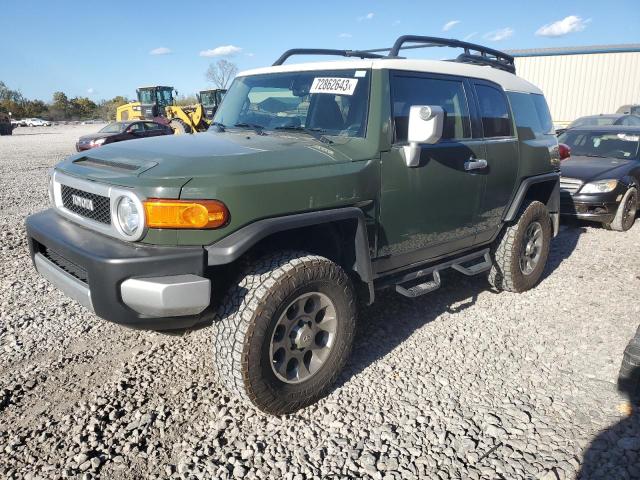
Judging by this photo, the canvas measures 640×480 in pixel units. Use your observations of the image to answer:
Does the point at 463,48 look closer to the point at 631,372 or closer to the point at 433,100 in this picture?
the point at 433,100

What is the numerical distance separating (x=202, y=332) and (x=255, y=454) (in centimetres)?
143

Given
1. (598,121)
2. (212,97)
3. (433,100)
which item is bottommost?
(598,121)

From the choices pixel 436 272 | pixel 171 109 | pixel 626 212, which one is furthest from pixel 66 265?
pixel 171 109

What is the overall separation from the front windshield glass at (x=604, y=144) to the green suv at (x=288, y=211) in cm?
518

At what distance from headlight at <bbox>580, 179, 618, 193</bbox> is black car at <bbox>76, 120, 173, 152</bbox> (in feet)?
47.4

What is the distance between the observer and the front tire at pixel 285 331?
2514mm

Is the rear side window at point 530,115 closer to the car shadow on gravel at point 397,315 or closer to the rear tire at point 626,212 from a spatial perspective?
the car shadow on gravel at point 397,315

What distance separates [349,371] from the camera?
10.7ft

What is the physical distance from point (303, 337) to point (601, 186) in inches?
246

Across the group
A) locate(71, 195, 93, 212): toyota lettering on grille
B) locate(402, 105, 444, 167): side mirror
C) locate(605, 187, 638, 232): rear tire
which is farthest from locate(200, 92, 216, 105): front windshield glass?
locate(402, 105, 444, 167): side mirror

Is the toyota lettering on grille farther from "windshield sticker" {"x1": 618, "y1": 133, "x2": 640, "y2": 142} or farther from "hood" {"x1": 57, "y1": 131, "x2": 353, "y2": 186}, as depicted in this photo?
"windshield sticker" {"x1": 618, "y1": 133, "x2": 640, "y2": 142}

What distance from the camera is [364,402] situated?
2926 mm

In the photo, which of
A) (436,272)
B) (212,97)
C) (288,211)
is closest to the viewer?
(288,211)

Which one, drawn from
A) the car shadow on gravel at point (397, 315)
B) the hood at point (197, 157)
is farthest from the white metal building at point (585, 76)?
the hood at point (197, 157)
